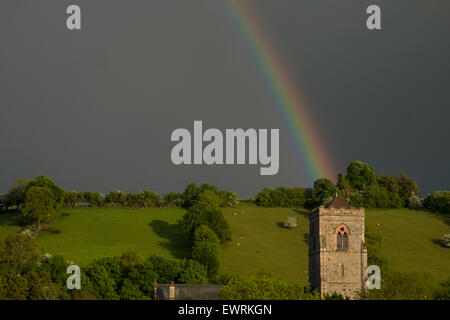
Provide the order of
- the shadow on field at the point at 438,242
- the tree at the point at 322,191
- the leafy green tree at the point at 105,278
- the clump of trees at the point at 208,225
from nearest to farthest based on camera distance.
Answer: the leafy green tree at the point at 105,278 → the clump of trees at the point at 208,225 → the shadow on field at the point at 438,242 → the tree at the point at 322,191

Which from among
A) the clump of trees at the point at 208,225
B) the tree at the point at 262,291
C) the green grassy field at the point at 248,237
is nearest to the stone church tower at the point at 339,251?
the tree at the point at 262,291

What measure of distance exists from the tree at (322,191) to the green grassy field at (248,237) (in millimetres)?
7641

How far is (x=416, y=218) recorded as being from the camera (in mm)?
172625

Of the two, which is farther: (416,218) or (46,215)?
(416,218)

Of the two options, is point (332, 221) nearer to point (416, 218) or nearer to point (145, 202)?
point (416, 218)

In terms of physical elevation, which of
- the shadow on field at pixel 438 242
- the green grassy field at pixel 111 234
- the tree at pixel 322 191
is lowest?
the shadow on field at pixel 438 242

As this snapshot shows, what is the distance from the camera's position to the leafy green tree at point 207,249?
413 feet

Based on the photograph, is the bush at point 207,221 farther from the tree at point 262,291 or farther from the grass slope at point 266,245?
the tree at point 262,291

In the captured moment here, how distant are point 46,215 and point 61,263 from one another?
49196 mm

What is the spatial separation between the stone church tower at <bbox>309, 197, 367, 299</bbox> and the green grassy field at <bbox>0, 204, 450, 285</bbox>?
40.6m

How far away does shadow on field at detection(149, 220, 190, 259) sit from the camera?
14315 centimetres

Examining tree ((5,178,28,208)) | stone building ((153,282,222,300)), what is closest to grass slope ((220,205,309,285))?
stone building ((153,282,222,300))

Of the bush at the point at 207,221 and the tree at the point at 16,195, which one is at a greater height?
the tree at the point at 16,195

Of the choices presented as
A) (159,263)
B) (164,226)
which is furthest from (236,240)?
(159,263)
